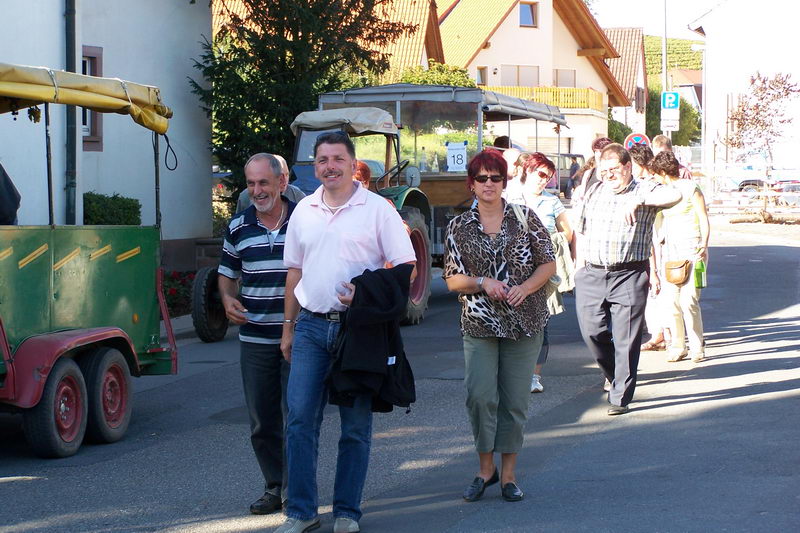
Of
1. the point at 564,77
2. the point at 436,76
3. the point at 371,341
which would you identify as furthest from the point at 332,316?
the point at 564,77

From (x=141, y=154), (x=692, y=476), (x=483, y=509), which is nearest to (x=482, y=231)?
(x=483, y=509)

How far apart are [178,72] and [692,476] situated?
14268 millimetres

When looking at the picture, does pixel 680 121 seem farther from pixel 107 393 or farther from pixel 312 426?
pixel 312 426

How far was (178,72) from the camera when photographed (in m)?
19.1

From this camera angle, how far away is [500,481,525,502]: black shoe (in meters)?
6.14

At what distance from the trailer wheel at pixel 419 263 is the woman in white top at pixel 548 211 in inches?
192

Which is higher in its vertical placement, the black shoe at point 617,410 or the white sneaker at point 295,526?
the black shoe at point 617,410

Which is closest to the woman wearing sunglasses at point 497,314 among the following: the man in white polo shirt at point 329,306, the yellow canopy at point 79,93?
the man in white polo shirt at point 329,306

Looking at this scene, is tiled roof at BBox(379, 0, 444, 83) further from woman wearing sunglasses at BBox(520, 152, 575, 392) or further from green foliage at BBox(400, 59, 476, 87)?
woman wearing sunglasses at BBox(520, 152, 575, 392)

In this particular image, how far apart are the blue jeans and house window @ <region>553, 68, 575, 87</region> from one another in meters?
49.9

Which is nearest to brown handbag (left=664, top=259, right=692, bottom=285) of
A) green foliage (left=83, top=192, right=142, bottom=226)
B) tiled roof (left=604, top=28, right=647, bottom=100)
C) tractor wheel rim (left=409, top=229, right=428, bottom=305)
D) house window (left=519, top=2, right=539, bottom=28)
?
tractor wheel rim (left=409, top=229, right=428, bottom=305)

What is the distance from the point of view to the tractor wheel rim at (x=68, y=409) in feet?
24.2

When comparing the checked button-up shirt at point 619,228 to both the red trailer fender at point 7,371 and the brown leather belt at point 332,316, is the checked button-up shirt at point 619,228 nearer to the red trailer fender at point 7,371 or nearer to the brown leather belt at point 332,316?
the brown leather belt at point 332,316

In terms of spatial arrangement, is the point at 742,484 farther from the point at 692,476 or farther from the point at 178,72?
the point at 178,72
